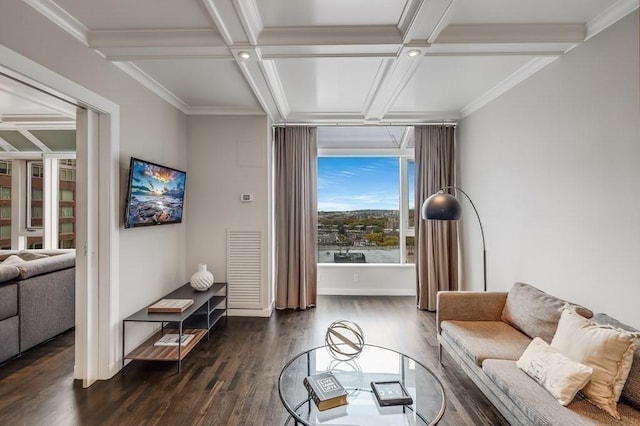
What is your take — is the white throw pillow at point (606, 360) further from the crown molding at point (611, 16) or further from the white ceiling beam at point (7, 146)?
the white ceiling beam at point (7, 146)

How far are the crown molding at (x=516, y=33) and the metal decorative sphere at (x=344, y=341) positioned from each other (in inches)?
85.2

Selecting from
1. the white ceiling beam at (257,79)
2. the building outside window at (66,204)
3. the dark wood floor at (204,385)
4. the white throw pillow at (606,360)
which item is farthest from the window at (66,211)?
the white throw pillow at (606,360)

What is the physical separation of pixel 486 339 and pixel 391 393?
43.0 inches

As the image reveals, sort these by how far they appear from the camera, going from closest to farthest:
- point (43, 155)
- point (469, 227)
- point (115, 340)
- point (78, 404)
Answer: point (78, 404), point (115, 340), point (469, 227), point (43, 155)

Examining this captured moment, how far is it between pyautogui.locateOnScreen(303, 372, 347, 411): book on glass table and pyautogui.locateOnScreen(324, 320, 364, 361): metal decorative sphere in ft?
0.84

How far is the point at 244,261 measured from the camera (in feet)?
13.0

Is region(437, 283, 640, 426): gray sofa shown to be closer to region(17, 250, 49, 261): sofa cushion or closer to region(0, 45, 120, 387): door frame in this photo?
region(0, 45, 120, 387): door frame

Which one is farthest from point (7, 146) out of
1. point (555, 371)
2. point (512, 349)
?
point (555, 371)

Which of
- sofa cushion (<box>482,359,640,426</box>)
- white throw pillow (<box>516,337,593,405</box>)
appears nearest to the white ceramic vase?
sofa cushion (<box>482,359,640,426</box>)

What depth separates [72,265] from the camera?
346 centimetres

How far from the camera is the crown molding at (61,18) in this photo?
192 cm

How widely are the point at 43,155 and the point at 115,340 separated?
4005 millimetres

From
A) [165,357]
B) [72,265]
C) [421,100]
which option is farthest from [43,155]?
[421,100]

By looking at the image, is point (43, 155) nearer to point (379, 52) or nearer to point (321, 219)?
point (321, 219)
